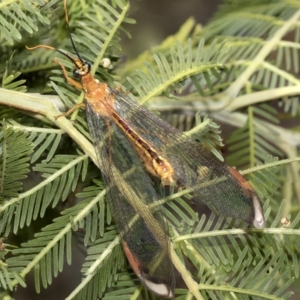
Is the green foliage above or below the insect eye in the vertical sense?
below

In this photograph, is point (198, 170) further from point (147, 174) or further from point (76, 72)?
point (76, 72)

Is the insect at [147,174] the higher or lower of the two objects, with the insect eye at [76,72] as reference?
lower

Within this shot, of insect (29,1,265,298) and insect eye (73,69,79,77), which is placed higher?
insect eye (73,69,79,77)

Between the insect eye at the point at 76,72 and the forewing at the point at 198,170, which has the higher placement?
the insect eye at the point at 76,72

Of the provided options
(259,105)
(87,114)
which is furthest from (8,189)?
(259,105)
